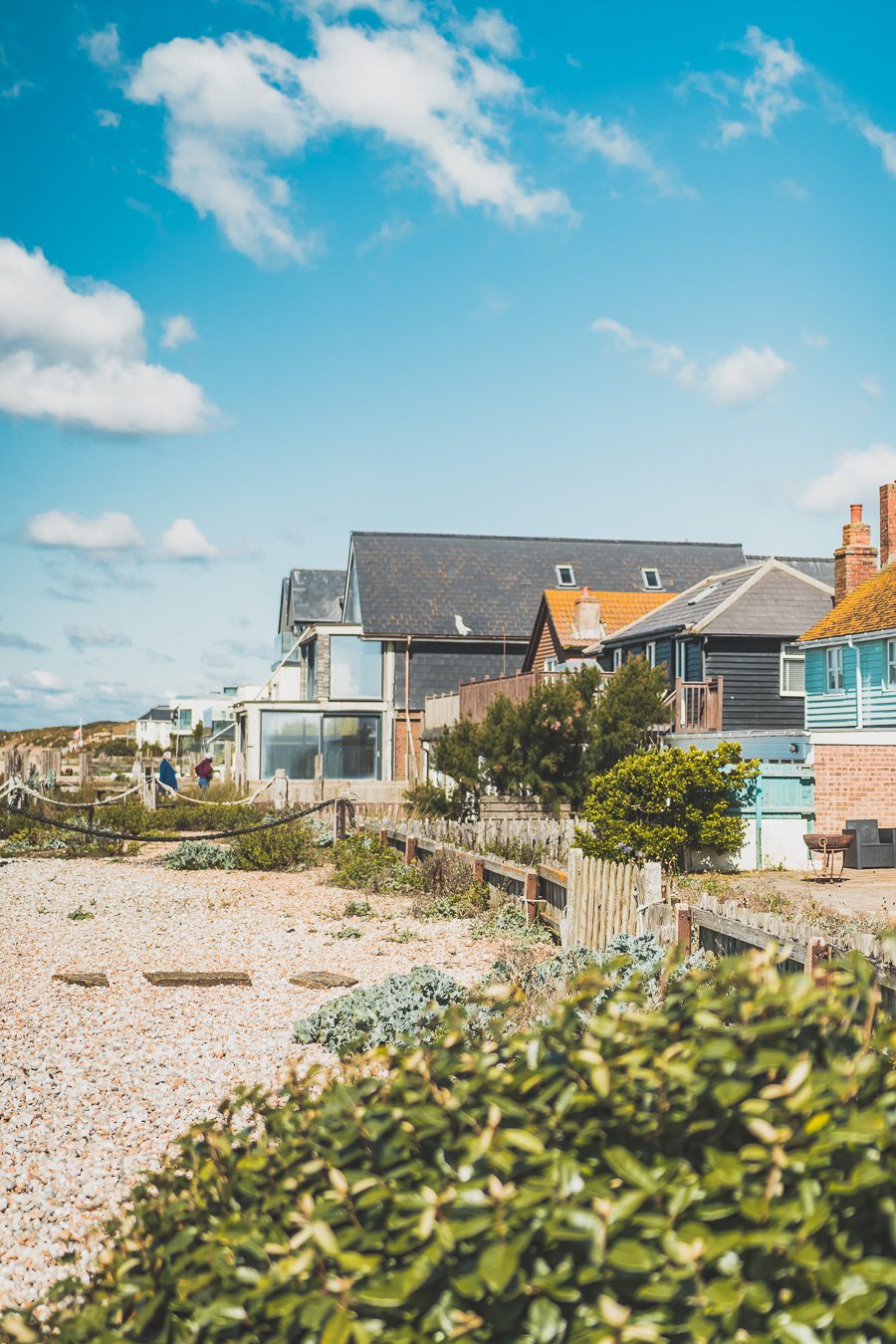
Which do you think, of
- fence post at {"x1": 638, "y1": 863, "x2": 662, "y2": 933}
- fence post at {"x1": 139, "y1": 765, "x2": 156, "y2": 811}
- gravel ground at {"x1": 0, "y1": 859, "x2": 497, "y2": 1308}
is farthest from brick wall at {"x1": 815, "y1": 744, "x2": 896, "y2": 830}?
fence post at {"x1": 139, "y1": 765, "x2": 156, "y2": 811}

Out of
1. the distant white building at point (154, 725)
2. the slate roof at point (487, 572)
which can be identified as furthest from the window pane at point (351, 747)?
the distant white building at point (154, 725)

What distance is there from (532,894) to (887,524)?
20.2 meters

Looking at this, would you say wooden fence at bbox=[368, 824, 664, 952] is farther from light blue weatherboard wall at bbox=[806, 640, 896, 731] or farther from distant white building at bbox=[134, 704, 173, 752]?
distant white building at bbox=[134, 704, 173, 752]

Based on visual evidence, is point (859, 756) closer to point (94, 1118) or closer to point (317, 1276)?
point (94, 1118)

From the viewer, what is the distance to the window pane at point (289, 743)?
40406mm

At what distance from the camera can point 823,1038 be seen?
111 inches

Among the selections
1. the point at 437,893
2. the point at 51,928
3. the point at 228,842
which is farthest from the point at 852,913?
the point at 228,842

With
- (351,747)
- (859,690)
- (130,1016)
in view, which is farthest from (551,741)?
(351,747)

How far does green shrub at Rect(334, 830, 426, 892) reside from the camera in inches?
697

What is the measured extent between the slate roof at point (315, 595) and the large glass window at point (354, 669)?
7.21 metres

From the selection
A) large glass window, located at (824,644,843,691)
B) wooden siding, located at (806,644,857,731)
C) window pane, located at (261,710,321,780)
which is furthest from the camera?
window pane, located at (261,710,321,780)

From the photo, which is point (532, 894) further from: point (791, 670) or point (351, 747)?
point (351, 747)

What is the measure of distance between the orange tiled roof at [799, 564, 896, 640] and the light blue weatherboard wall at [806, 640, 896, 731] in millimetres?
445

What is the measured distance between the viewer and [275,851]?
827 inches
